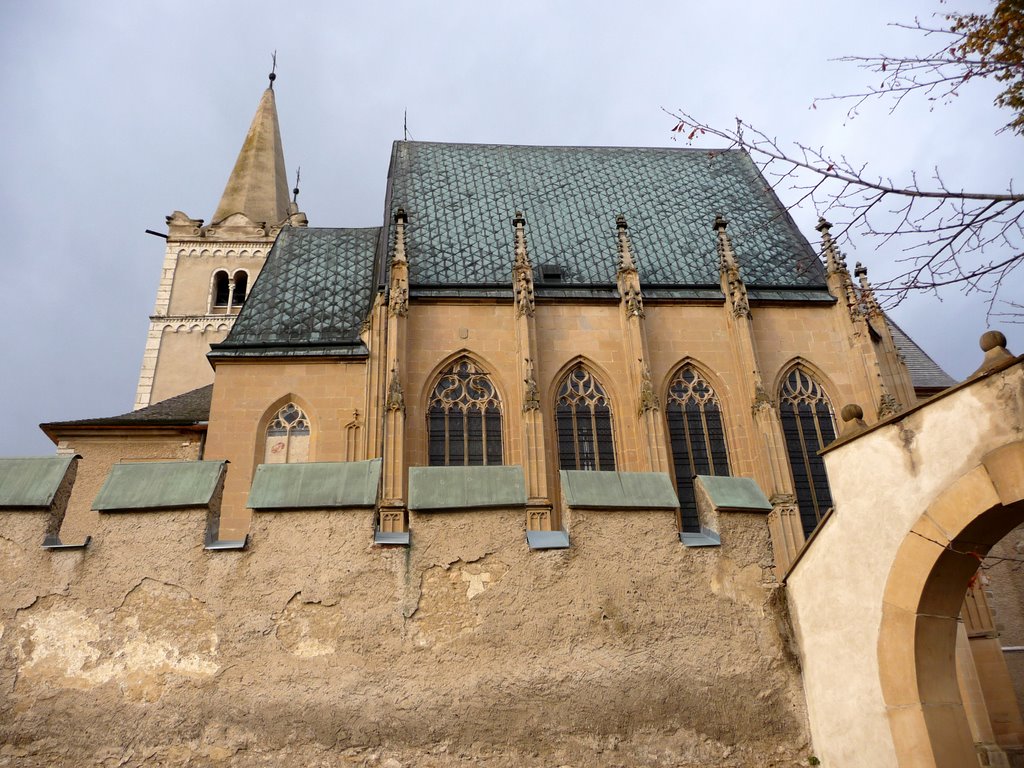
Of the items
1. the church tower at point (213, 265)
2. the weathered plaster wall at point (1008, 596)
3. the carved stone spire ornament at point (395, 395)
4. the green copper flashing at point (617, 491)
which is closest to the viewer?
the green copper flashing at point (617, 491)

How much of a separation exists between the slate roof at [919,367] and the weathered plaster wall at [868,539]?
16.1 m

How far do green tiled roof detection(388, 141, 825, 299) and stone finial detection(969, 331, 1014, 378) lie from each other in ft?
39.5

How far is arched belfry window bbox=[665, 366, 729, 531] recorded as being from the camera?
1459 cm

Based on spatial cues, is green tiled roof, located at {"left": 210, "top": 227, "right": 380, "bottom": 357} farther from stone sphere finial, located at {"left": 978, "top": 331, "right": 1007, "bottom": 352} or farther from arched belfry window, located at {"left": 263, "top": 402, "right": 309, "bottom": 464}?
stone sphere finial, located at {"left": 978, "top": 331, "right": 1007, "bottom": 352}

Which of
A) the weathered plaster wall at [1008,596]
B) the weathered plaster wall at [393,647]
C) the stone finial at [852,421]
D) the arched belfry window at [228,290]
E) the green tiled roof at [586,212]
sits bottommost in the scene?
the weathered plaster wall at [393,647]

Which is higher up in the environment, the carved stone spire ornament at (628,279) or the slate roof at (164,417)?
the carved stone spire ornament at (628,279)

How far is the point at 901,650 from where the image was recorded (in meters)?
4.35

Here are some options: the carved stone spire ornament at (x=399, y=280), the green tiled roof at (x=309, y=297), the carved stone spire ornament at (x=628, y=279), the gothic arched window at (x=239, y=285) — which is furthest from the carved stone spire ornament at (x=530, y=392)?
the gothic arched window at (x=239, y=285)

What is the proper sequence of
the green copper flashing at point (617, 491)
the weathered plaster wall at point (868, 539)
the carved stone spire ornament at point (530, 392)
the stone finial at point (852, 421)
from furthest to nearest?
the carved stone spire ornament at point (530, 392) → the green copper flashing at point (617, 491) → the stone finial at point (852, 421) → the weathered plaster wall at point (868, 539)

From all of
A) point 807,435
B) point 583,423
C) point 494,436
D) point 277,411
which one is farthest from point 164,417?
point 807,435

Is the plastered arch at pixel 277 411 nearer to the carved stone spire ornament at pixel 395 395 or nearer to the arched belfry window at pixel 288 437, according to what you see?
the arched belfry window at pixel 288 437

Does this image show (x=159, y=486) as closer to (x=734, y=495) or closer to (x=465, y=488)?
(x=465, y=488)

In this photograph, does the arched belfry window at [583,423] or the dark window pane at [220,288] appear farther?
the dark window pane at [220,288]

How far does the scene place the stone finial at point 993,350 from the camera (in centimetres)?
426
